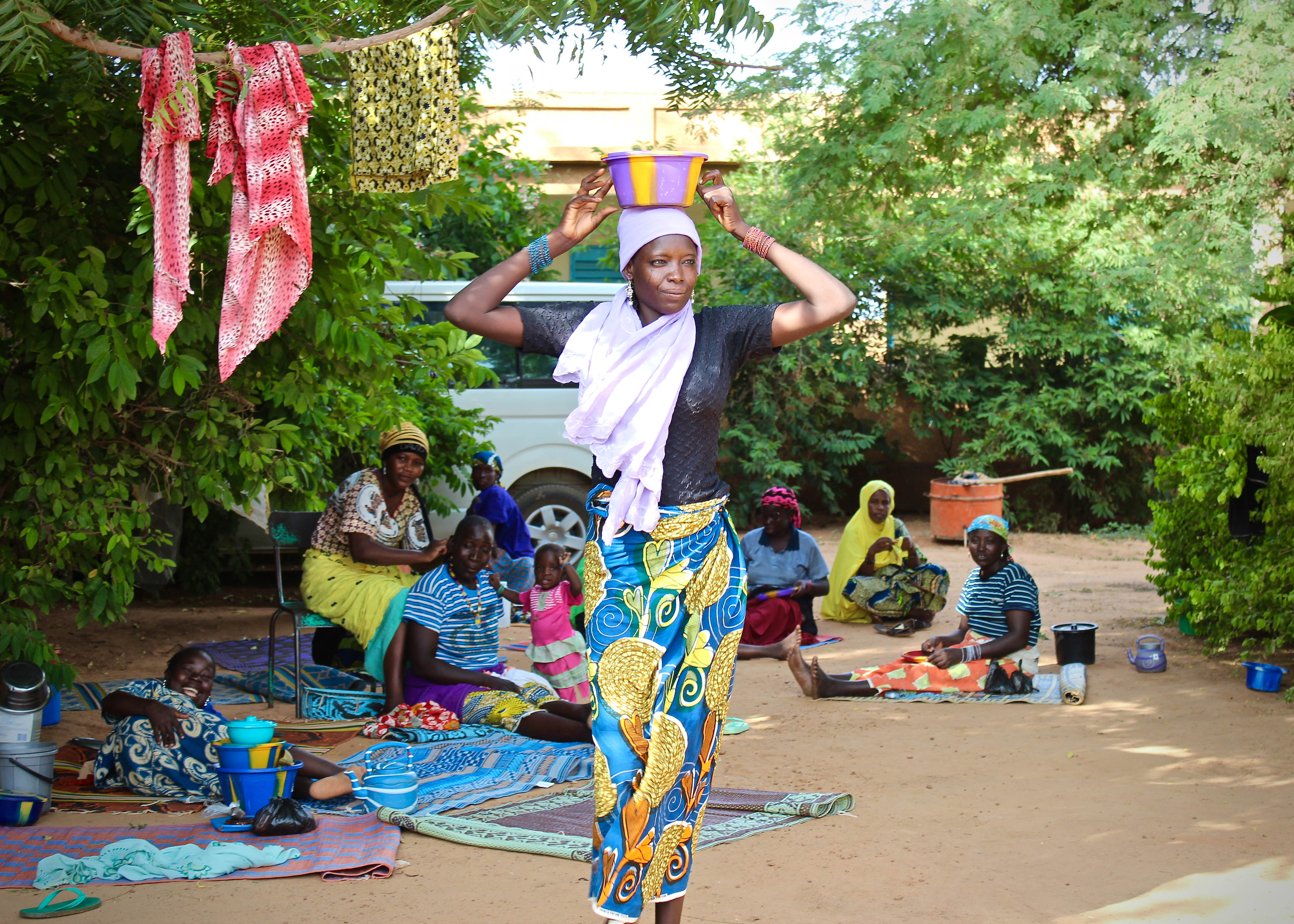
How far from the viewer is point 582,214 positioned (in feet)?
9.87

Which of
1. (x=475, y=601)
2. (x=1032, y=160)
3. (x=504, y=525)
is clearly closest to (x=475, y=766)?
(x=475, y=601)

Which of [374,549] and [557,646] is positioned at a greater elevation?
[374,549]

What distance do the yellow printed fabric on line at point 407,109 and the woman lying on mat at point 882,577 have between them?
5.10 meters

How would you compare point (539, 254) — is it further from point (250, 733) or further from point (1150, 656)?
point (1150, 656)

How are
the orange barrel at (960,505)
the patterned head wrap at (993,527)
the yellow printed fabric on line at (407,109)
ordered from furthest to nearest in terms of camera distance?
the orange barrel at (960,505) → the patterned head wrap at (993,527) → the yellow printed fabric on line at (407,109)

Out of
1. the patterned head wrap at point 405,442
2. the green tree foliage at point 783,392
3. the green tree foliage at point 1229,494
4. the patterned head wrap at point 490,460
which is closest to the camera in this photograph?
the green tree foliage at point 1229,494

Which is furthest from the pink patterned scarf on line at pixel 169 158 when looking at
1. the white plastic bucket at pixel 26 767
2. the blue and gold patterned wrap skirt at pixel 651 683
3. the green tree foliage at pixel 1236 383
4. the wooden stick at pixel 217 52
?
the green tree foliage at pixel 1236 383

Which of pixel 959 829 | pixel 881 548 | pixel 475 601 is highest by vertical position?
pixel 881 548

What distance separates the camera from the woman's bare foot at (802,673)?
21.0 ft

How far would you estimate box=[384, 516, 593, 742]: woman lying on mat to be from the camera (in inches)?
222

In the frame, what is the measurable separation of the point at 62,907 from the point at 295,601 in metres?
2.78

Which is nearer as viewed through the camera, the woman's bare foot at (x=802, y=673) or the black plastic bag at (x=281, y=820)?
the black plastic bag at (x=281, y=820)

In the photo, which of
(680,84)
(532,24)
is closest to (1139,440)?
(680,84)

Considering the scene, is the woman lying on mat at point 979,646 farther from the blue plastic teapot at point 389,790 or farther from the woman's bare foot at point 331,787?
the woman's bare foot at point 331,787
